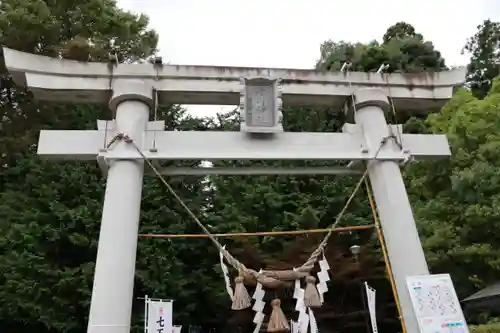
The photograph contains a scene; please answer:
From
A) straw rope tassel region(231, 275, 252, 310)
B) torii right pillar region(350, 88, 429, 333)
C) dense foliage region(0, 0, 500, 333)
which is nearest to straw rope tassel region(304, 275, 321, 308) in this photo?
straw rope tassel region(231, 275, 252, 310)

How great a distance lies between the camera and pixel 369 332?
392 inches

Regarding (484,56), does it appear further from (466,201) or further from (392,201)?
(392,201)

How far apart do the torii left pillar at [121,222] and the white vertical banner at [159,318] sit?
1.47m

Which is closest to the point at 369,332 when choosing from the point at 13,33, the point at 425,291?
the point at 425,291

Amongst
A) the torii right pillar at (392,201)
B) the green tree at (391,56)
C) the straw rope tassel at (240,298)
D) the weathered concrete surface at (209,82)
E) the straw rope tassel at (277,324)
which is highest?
the green tree at (391,56)

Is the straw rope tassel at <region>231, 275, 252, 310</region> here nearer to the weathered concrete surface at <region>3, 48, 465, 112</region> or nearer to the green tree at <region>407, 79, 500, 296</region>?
the weathered concrete surface at <region>3, 48, 465, 112</region>

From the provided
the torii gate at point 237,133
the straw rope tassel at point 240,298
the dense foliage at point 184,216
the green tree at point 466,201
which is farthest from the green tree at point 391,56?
the straw rope tassel at point 240,298

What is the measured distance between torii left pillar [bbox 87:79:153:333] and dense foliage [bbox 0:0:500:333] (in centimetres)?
481

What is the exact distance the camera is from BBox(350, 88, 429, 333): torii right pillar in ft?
17.3

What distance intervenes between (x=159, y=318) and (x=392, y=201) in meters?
3.31

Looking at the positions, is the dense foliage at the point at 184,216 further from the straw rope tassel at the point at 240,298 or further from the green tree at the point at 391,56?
the green tree at the point at 391,56

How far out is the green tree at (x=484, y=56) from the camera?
68.6 feet

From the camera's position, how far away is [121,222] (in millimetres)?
5086

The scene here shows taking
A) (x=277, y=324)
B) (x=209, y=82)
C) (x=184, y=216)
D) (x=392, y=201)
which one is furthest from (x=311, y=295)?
(x=184, y=216)
